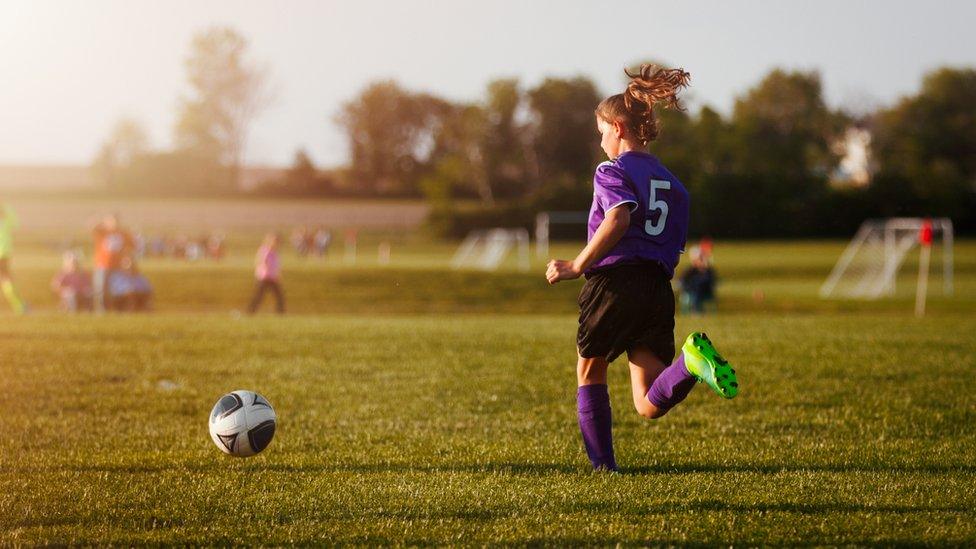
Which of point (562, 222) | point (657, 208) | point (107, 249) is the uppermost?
point (562, 222)

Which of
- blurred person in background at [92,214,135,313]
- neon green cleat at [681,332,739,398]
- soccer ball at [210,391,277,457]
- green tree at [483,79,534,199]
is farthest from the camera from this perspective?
green tree at [483,79,534,199]

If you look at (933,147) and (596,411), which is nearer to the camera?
(596,411)

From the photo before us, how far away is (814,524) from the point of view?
5008mm

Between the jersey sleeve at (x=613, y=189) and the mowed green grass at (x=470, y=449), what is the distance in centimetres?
163

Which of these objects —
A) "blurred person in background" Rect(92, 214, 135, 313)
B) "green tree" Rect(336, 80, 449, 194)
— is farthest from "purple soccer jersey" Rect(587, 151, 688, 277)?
"green tree" Rect(336, 80, 449, 194)

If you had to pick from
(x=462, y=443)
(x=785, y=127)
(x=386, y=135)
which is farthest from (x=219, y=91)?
(x=462, y=443)

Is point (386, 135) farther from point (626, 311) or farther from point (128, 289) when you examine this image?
point (626, 311)

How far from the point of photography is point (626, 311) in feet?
19.1

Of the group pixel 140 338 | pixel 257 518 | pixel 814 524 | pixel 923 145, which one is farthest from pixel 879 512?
pixel 923 145

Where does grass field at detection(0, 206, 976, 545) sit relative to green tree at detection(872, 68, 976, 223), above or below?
below

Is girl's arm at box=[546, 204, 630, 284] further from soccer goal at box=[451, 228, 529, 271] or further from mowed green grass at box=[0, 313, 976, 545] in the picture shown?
soccer goal at box=[451, 228, 529, 271]

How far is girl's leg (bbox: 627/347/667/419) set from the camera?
5946mm

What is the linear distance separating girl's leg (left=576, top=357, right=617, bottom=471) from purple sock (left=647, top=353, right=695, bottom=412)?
0.40 metres

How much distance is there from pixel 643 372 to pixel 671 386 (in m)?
0.37
